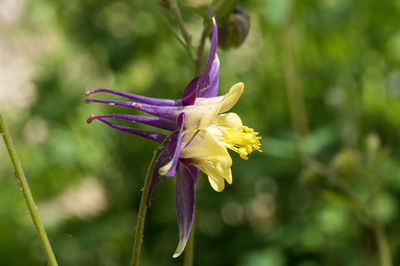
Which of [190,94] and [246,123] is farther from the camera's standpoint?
[246,123]

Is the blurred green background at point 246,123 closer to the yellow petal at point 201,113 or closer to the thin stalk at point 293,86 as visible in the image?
the thin stalk at point 293,86

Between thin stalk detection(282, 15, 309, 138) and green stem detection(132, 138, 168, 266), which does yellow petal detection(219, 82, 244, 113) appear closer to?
green stem detection(132, 138, 168, 266)

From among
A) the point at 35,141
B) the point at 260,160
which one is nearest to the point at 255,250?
the point at 260,160

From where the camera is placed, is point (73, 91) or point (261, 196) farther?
point (73, 91)

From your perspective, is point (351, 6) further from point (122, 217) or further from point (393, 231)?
point (122, 217)

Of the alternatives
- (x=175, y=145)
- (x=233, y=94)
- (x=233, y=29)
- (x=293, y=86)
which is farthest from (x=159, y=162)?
(x=293, y=86)

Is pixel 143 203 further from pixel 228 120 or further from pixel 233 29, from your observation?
pixel 233 29

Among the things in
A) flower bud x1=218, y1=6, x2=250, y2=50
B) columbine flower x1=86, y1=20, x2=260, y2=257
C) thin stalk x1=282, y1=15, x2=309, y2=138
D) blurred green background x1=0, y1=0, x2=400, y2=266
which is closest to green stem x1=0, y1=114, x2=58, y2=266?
columbine flower x1=86, y1=20, x2=260, y2=257
